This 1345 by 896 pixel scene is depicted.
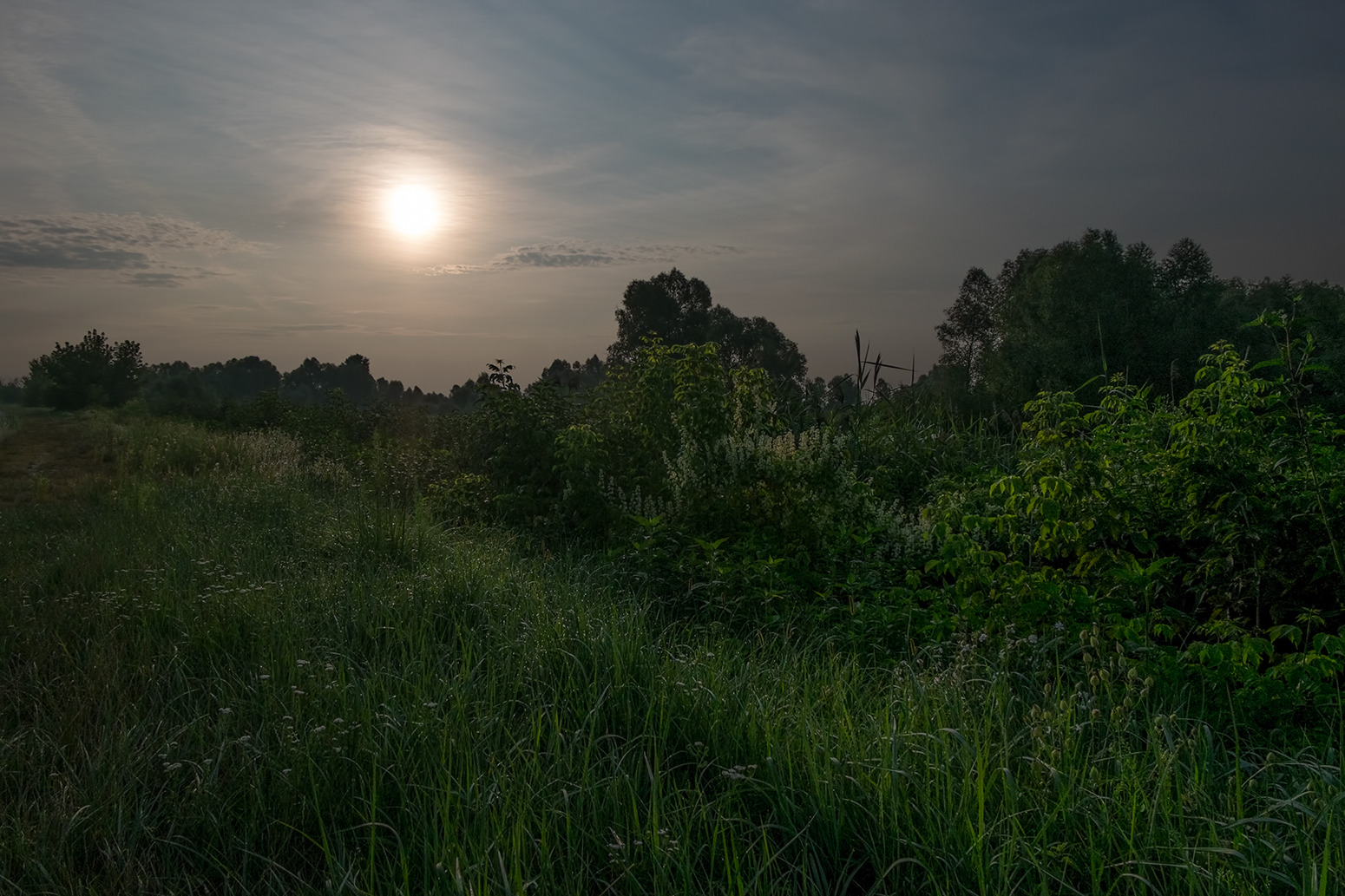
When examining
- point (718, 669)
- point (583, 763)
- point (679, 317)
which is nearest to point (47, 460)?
point (718, 669)

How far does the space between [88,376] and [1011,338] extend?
35.6 metres

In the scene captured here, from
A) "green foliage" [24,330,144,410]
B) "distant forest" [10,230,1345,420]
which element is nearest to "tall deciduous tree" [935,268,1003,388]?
"distant forest" [10,230,1345,420]

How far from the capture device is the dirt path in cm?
1011

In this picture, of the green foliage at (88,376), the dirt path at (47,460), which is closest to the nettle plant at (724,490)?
the dirt path at (47,460)

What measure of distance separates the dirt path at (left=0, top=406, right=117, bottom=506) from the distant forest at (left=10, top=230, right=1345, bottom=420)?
4.01 metres

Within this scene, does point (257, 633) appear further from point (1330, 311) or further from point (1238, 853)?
point (1330, 311)

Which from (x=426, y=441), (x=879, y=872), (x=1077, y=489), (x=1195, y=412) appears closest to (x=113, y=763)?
(x=879, y=872)

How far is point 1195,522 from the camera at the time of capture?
4.14 meters

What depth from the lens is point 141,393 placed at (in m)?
26.3

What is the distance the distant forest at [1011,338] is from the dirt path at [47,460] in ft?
13.2

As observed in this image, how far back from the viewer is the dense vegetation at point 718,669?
2373mm

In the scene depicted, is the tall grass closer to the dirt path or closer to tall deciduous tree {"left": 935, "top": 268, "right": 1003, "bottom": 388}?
the dirt path

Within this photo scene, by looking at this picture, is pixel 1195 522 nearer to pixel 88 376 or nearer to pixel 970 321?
pixel 88 376

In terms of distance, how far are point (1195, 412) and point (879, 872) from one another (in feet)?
11.7
